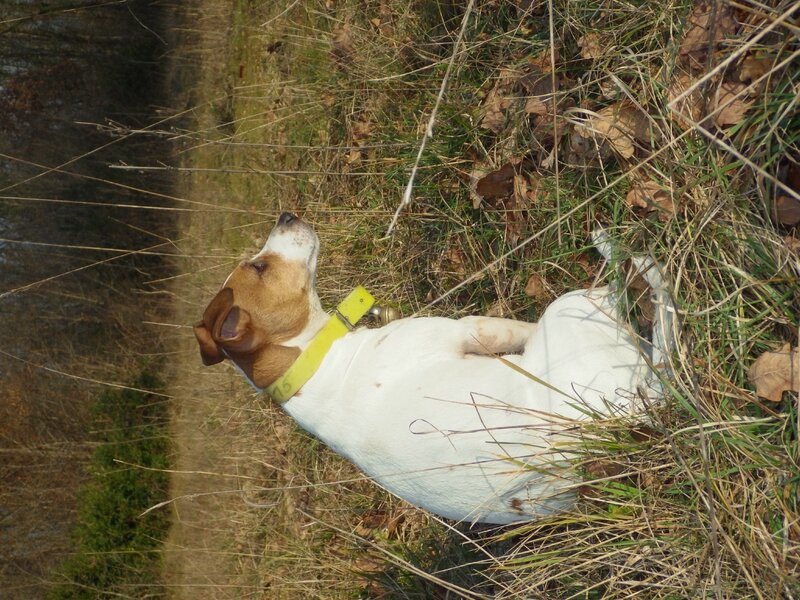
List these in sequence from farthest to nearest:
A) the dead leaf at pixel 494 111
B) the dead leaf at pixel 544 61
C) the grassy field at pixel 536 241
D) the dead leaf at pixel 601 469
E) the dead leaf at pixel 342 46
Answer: the dead leaf at pixel 342 46
the dead leaf at pixel 494 111
the dead leaf at pixel 544 61
the dead leaf at pixel 601 469
the grassy field at pixel 536 241

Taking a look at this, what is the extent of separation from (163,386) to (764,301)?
692cm

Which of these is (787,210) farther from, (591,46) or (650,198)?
(591,46)

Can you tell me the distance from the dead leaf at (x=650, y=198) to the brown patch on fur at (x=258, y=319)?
1.67 metres

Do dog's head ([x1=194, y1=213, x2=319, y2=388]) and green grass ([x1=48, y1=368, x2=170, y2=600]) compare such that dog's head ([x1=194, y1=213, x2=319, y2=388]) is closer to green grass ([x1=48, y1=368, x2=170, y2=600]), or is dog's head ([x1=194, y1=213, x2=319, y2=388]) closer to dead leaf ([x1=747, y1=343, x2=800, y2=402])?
dead leaf ([x1=747, y1=343, x2=800, y2=402])

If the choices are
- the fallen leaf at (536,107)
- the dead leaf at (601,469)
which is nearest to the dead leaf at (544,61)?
the fallen leaf at (536,107)

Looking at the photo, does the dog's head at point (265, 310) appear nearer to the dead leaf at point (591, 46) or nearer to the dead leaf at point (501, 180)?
the dead leaf at point (501, 180)

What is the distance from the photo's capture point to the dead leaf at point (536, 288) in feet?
12.3

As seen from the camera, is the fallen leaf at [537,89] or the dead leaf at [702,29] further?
the fallen leaf at [537,89]

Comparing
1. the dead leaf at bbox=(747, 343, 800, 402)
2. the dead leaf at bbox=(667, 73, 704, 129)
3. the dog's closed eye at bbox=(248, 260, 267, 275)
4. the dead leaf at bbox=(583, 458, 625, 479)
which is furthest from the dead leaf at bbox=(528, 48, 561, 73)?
the dead leaf at bbox=(583, 458, 625, 479)

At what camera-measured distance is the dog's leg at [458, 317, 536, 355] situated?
3.20m

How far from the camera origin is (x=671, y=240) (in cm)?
279

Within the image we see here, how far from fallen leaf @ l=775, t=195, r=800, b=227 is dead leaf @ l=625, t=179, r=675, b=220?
0.39m

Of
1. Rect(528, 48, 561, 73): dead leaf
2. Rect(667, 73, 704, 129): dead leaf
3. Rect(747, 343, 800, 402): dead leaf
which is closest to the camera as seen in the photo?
Rect(747, 343, 800, 402): dead leaf

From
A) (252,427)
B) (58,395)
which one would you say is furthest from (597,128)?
(58,395)
